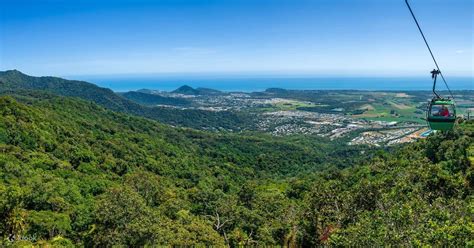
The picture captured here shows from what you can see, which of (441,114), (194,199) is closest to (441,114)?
(441,114)

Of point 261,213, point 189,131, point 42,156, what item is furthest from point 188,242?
point 189,131

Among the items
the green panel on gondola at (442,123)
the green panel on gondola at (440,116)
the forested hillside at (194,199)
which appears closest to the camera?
the green panel on gondola at (440,116)

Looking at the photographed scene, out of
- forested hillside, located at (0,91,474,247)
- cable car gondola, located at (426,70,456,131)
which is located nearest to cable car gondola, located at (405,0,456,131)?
cable car gondola, located at (426,70,456,131)

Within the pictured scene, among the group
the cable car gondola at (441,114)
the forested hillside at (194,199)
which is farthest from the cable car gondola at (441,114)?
the forested hillside at (194,199)

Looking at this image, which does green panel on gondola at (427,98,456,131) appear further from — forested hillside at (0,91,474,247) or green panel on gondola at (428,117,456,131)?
forested hillside at (0,91,474,247)

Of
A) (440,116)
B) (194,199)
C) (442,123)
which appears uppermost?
(440,116)

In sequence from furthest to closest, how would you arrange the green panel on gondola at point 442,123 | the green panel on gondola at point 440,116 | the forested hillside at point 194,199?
the forested hillside at point 194,199 < the green panel on gondola at point 442,123 < the green panel on gondola at point 440,116

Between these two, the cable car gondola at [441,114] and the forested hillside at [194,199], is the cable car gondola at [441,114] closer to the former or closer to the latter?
the cable car gondola at [441,114]

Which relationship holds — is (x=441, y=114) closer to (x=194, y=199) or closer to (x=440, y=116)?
(x=440, y=116)

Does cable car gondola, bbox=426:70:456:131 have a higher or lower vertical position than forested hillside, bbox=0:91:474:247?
higher
